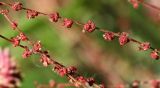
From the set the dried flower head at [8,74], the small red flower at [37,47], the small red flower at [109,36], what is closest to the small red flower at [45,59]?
the small red flower at [37,47]

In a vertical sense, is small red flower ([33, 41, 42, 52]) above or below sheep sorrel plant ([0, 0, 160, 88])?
below

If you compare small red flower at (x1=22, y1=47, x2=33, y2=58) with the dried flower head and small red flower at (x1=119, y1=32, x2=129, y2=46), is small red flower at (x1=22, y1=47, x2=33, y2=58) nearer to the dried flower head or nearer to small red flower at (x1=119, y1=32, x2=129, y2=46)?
small red flower at (x1=119, y1=32, x2=129, y2=46)

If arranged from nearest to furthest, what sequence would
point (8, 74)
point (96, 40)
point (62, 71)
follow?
point (62, 71), point (8, 74), point (96, 40)

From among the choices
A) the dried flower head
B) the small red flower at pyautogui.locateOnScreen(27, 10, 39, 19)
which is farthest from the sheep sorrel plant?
the small red flower at pyautogui.locateOnScreen(27, 10, 39, 19)

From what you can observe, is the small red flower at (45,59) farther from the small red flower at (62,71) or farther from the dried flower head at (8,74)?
the dried flower head at (8,74)

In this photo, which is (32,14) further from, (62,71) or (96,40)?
(96,40)

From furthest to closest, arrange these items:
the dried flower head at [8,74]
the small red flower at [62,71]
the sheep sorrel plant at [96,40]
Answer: the sheep sorrel plant at [96,40] < the dried flower head at [8,74] < the small red flower at [62,71]

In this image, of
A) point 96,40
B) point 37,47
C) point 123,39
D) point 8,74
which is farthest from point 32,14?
point 96,40

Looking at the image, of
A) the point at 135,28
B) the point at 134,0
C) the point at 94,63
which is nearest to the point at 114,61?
the point at 94,63

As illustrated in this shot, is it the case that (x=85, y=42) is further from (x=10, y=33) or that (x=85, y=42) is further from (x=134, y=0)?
(x=134, y=0)
